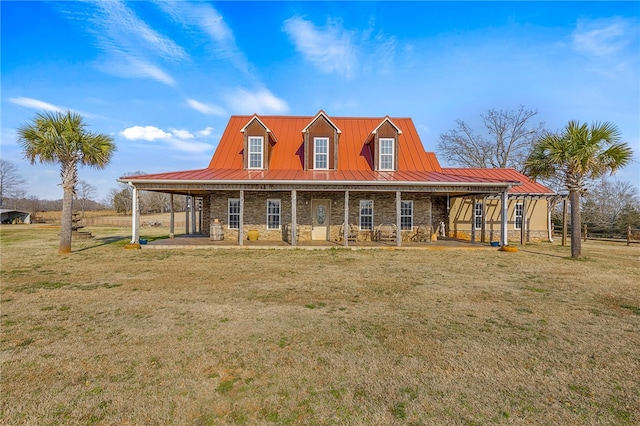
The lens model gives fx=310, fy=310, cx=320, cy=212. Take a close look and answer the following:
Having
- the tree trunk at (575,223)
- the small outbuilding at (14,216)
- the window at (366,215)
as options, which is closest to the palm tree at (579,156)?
the tree trunk at (575,223)

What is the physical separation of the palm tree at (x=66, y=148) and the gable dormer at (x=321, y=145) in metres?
9.60

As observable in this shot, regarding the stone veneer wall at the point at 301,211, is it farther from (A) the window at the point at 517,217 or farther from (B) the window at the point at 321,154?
(A) the window at the point at 517,217

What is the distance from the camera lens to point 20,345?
175 inches

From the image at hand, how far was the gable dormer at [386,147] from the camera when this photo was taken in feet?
56.1

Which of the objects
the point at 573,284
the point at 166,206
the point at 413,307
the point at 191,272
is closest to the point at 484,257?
the point at 573,284

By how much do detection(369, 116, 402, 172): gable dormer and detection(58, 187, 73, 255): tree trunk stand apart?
14.6m

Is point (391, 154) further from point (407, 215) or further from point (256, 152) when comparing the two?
point (256, 152)

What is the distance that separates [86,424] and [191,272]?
6.98m

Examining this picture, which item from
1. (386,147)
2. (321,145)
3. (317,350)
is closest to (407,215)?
(386,147)

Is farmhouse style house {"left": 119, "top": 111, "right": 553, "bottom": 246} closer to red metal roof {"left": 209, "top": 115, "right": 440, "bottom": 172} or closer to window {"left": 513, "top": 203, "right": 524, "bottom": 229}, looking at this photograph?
red metal roof {"left": 209, "top": 115, "right": 440, "bottom": 172}

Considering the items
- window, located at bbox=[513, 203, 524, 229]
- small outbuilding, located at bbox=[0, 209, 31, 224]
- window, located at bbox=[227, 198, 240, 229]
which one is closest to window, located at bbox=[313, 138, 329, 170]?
window, located at bbox=[227, 198, 240, 229]

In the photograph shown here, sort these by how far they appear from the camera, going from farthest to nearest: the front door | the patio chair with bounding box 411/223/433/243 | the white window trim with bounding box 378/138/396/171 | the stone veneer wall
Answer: the white window trim with bounding box 378/138/396/171 → the front door → the stone veneer wall → the patio chair with bounding box 411/223/433/243

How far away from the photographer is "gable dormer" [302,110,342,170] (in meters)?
17.2

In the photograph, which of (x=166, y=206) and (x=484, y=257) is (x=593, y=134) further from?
(x=166, y=206)
